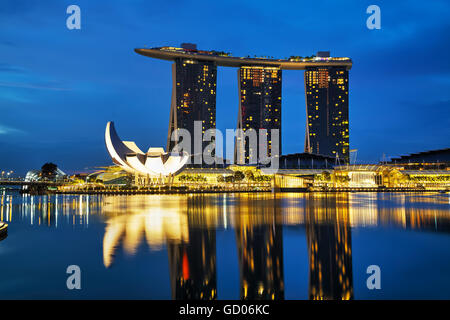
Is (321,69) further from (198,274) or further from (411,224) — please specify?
(198,274)

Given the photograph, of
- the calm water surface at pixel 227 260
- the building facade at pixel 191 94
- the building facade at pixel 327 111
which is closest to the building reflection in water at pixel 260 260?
the calm water surface at pixel 227 260

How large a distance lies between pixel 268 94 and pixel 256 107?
5.23 metres

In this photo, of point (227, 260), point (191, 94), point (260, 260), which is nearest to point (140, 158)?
point (227, 260)

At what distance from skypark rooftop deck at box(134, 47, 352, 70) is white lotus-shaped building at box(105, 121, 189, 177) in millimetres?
49622

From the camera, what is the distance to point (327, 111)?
11700cm

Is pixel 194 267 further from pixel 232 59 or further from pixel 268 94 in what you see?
pixel 268 94

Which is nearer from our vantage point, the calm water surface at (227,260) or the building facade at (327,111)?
the calm water surface at (227,260)

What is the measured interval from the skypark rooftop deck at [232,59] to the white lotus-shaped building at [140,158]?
49.6 m

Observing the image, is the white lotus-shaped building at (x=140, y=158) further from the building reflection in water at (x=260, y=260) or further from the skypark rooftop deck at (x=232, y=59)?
the skypark rooftop deck at (x=232, y=59)

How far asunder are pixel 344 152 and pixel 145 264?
112235mm

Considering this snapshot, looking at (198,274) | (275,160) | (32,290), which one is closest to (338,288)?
(198,274)

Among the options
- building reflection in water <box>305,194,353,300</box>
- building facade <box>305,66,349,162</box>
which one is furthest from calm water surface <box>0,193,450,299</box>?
building facade <box>305,66,349,162</box>

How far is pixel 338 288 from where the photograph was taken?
7727 mm

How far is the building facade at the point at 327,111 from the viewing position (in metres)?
116
